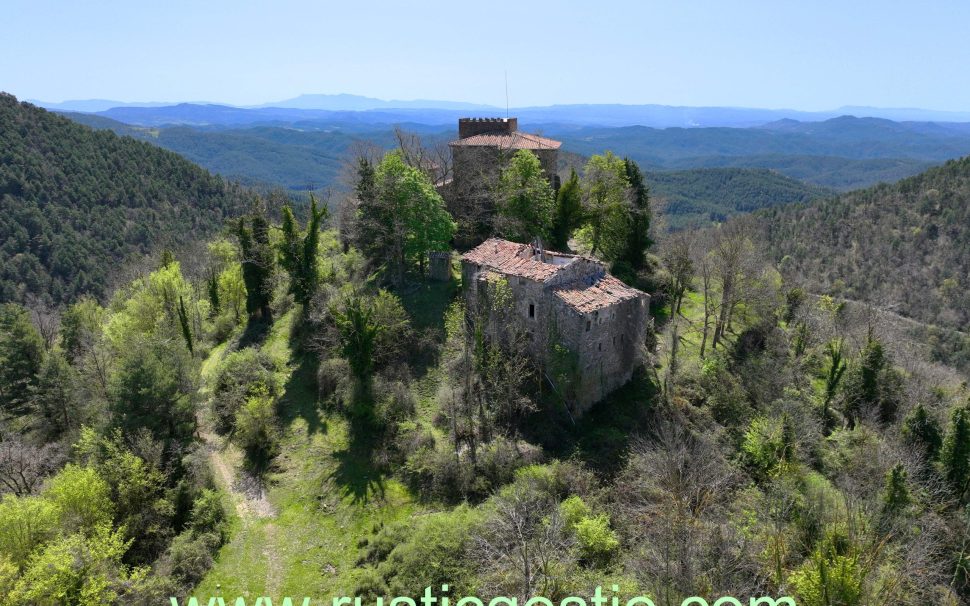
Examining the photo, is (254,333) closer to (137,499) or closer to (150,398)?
(150,398)

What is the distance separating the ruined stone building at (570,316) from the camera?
101ft

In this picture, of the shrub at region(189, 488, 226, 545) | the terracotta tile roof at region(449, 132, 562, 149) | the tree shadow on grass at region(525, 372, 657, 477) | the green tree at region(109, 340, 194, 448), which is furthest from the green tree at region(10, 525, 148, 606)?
the terracotta tile roof at region(449, 132, 562, 149)

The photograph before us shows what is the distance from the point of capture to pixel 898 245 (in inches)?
4437

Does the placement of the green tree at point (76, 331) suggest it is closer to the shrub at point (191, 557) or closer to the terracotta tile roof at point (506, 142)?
the shrub at point (191, 557)

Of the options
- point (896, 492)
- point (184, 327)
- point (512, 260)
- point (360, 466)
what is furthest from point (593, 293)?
point (184, 327)

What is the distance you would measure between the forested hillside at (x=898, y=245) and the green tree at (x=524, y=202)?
71.5m

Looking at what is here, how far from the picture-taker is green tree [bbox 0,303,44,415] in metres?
41.6

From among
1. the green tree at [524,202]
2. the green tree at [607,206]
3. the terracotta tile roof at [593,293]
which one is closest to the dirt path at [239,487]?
the terracotta tile roof at [593,293]

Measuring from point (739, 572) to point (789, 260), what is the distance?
105 meters

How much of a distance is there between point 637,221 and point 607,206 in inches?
153

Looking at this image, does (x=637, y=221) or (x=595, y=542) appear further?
(x=637, y=221)

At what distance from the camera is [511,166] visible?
→ 4222cm

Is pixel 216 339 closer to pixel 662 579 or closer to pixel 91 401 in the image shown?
pixel 91 401

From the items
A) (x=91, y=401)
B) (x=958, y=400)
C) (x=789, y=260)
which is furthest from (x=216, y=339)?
(x=789, y=260)
